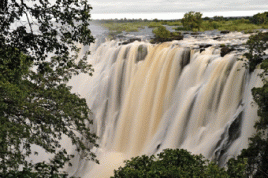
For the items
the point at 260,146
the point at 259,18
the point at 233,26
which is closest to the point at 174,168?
the point at 260,146

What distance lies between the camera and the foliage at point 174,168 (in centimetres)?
731

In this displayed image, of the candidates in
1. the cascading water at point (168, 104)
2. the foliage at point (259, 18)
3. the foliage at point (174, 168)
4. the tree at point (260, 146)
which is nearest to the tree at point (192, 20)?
the foliage at point (259, 18)

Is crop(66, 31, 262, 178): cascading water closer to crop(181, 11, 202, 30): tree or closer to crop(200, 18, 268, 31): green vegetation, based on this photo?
crop(200, 18, 268, 31): green vegetation

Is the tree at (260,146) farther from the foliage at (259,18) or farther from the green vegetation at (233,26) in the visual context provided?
the foliage at (259,18)

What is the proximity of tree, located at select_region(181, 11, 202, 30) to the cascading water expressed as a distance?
12042 millimetres

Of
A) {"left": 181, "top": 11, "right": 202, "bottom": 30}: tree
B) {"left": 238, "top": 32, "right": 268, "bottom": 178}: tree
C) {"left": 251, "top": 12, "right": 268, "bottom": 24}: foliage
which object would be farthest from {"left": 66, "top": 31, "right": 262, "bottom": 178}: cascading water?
{"left": 251, "top": 12, "right": 268, "bottom": 24}: foliage

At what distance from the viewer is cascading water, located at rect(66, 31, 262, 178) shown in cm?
1503

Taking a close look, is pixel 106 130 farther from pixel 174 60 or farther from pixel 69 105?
pixel 69 105

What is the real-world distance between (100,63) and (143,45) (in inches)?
293

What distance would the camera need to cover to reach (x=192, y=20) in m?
35.3

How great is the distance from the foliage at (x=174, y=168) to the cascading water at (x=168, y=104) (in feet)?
18.8

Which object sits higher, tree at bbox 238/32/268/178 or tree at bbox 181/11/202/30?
tree at bbox 181/11/202/30

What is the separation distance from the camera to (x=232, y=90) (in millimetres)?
15859

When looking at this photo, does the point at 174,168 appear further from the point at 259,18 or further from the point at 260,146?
the point at 259,18
